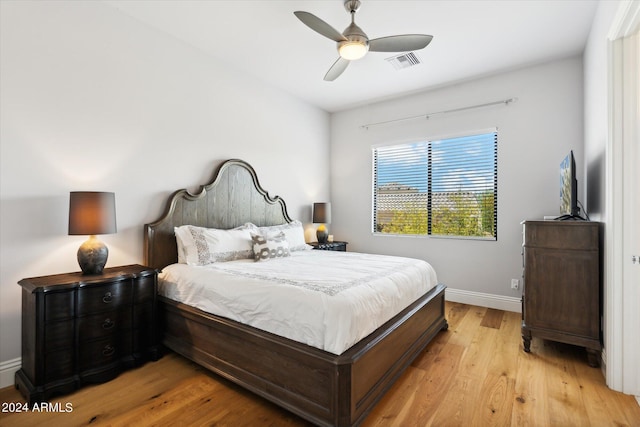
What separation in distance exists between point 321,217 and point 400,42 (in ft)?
8.65

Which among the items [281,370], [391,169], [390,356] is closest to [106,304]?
[281,370]

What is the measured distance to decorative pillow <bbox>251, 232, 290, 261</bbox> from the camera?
3.10 m

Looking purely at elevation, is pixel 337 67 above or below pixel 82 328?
above

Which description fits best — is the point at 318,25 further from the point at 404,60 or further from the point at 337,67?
the point at 404,60

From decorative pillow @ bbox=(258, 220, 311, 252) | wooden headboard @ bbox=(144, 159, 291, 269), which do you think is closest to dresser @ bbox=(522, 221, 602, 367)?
decorative pillow @ bbox=(258, 220, 311, 252)

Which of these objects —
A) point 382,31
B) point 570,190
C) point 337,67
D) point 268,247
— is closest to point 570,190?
point 570,190

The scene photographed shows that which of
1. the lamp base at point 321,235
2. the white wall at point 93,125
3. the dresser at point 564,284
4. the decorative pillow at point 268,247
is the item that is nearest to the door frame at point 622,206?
the dresser at point 564,284

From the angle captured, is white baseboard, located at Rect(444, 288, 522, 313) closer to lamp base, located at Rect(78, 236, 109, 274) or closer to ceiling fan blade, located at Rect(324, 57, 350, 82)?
ceiling fan blade, located at Rect(324, 57, 350, 82)

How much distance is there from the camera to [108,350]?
2246mm

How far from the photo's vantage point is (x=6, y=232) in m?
2.16

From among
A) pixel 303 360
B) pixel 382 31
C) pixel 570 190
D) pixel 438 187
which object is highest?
pixel 382 31

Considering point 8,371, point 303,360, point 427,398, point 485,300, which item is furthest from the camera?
point 485,300

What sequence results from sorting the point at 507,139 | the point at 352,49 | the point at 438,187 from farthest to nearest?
the point at 438,187, the point at 507,139, the point at 352,49

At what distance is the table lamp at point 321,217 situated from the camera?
4582mm
